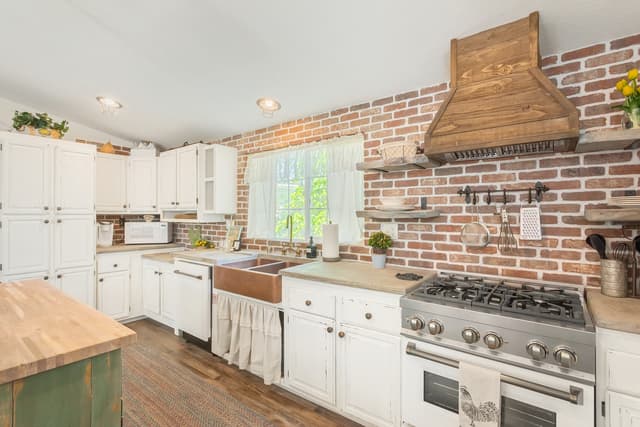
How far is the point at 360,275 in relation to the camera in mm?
2145

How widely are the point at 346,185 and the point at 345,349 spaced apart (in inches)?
54.3

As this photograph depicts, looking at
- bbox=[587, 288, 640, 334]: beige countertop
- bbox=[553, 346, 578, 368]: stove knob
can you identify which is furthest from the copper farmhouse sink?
bbox=[587, 288, 640, 334]: beige countertop

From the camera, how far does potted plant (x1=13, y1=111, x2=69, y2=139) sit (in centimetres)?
317

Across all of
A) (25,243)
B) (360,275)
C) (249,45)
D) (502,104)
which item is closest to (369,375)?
(360,275)

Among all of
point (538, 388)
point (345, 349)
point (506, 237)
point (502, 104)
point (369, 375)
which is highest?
point (502, 104)

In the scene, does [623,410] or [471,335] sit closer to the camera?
[623,410]

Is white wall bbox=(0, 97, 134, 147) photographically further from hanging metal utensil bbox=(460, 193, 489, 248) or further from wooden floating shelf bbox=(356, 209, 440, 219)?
hanging metal utensil bbox=(460, 193, 489, 248)

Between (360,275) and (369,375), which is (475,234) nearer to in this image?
(360,275)

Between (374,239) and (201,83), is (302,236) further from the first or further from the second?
(201,83)

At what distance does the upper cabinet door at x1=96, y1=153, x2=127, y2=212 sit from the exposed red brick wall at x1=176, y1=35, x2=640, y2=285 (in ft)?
10.1

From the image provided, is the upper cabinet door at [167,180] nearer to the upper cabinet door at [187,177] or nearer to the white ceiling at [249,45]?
the upper cabinet door at [187,177]

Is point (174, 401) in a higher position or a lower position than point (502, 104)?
lower

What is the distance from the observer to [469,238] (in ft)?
6.95

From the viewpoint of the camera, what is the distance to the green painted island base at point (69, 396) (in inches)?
38.4
